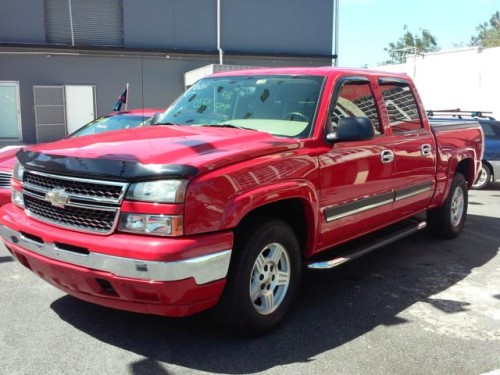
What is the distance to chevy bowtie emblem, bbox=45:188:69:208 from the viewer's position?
3488 millimetres

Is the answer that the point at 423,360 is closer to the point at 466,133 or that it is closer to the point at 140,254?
the point at 140,254

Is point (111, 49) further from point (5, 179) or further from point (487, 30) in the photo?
point (487, 30)

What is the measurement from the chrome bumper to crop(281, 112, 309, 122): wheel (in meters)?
1.47

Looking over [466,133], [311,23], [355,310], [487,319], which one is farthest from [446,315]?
[311,23]

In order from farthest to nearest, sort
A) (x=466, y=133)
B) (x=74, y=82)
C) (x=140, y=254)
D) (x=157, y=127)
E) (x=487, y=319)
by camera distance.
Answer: (x=74, y=82)
(x=466, y=133)
(x=157, y=127)
(x=487, y=319)
(x=140, y=254)

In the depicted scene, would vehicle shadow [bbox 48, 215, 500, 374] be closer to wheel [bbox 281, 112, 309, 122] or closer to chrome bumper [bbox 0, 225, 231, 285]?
chrome bumper [bbox 0, 225, 231, 285]

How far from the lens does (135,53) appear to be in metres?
20.5

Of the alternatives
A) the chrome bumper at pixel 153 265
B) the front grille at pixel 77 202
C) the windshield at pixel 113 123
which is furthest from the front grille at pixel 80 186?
the windshield at pixel 113 123

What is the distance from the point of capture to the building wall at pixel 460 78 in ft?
86.4

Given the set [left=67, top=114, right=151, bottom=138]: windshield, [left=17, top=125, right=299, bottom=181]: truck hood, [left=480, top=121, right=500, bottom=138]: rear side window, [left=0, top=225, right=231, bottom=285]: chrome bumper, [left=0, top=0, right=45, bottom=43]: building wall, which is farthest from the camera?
[left=0, top=0, right=45, bottom=43]: building wall

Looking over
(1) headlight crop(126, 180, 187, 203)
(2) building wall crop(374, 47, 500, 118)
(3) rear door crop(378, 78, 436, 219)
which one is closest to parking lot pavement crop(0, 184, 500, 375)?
(3) rear door crop(378, 78, 436, 219)

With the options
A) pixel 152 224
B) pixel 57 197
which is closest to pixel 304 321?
pixel 152 224

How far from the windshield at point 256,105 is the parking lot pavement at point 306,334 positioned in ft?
5.09

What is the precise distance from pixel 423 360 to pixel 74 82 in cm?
1873
